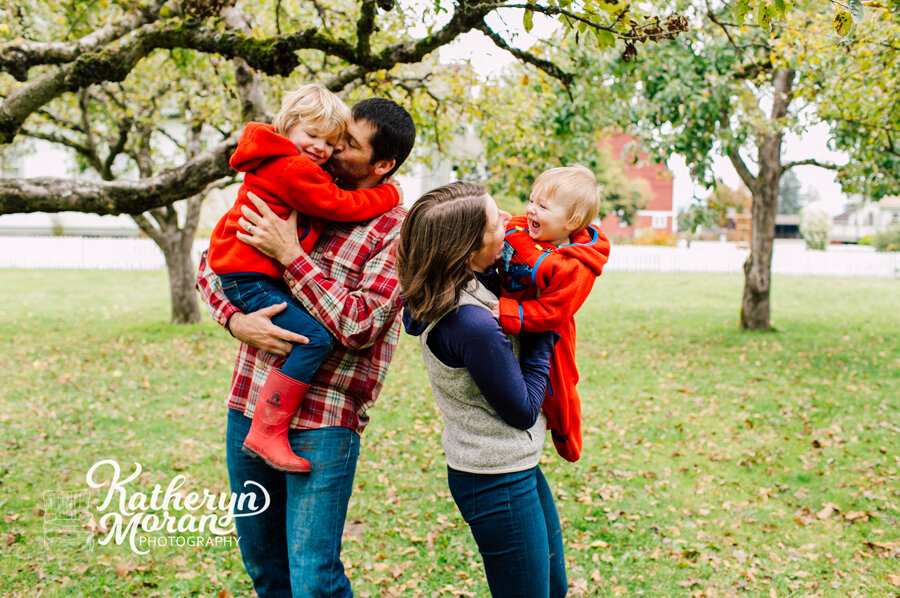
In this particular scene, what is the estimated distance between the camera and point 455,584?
3984 mm

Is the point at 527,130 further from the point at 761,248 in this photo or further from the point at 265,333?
the point at 265,333

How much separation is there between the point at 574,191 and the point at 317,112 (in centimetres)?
87

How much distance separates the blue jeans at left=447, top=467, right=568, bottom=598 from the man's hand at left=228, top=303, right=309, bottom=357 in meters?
0.66

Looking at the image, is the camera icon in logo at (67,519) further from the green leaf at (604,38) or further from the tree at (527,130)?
the tree at (527,130)

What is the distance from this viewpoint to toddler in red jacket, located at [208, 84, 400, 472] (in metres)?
2.07

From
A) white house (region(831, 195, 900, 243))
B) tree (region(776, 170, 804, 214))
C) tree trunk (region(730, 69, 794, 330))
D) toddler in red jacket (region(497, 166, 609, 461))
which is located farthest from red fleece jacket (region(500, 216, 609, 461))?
tree (region(776, 170, 804, 214))

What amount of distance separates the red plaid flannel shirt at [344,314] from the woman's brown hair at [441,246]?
0.57 feet

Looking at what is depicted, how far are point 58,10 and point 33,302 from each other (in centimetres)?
879

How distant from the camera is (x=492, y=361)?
1.90 meters

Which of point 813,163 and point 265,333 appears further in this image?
point 813,163

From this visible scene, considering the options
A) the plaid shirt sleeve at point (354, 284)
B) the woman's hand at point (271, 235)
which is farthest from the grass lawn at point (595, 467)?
the woman's hand at point (271, 235)

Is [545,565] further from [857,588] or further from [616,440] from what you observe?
[616,440]

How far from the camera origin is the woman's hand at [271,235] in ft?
6.89

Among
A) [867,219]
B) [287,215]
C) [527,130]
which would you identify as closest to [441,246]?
[287,215]
